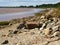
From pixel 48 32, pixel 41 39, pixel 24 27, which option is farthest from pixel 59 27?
pixel 24 27

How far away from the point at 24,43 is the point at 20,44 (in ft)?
0.64

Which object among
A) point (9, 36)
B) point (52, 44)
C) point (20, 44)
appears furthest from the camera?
point (9, 36)

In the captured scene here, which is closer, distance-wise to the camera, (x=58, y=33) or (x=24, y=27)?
(x=58, y=33)

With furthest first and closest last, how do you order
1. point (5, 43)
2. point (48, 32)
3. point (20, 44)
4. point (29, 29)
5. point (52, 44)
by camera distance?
point (29, 29)
point (48, 32)
point (5, 43)
point (20, 44)
point (52, 44)

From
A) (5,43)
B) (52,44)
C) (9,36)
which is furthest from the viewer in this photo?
(9,36)

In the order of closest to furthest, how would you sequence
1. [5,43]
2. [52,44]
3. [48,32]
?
[52,44]
[5,43]
[48,32]

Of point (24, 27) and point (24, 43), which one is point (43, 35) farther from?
point (24, 27)

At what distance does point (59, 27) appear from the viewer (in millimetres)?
11664

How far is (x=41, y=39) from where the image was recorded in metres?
10.4

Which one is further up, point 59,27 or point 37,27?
point 59,27

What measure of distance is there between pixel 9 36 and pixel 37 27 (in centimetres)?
243

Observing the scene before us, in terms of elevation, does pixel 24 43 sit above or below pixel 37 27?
above

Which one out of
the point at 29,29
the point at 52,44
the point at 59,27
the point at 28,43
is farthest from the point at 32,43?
the point at 29,29

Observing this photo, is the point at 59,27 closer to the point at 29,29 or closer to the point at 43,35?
the point at 43,35
